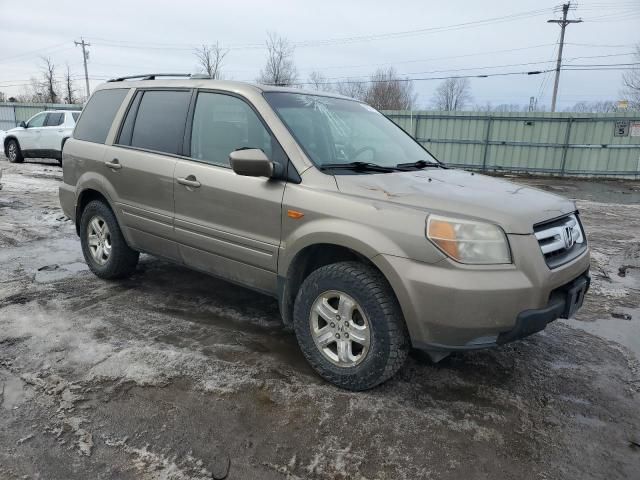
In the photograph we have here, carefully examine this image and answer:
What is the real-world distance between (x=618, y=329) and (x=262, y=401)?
3122 millimetres

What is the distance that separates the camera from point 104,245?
486 centimetres

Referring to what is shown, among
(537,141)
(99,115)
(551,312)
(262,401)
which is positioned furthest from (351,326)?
(537,141)

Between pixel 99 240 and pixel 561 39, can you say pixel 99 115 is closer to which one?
pixel 99 240

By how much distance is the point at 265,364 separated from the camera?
3369 mm

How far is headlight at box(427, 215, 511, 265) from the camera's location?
2.65 meters

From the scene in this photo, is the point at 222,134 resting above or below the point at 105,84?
below

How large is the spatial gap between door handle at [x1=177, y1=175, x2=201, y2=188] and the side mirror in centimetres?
66

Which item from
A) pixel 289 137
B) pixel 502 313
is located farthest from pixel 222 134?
pixel 502 313

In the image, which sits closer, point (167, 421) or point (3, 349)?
point (167, 421)

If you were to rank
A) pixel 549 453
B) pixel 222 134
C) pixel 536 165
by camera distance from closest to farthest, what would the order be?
pixel 549 453 → pixel 222 134 → pixel 536 165

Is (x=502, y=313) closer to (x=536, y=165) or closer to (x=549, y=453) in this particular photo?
(x=549, y=453)

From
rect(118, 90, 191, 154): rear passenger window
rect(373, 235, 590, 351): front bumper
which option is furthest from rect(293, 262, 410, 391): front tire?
rect(118, 90, 191, 154): rear passenger window

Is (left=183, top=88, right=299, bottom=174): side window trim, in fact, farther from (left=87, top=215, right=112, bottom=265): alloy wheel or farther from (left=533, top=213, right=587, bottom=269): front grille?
(left=533, top=213, right=587, bottom=269): front grille

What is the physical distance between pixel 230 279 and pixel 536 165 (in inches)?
677
